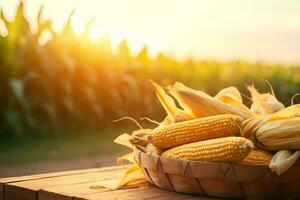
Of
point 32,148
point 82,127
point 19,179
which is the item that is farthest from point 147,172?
point 82,127

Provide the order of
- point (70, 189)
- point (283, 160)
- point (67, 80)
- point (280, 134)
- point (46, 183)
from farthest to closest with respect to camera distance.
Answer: point (67, 80)
point (46, 183)
point (70, 189)
point (280, 134)
point (283, 160)

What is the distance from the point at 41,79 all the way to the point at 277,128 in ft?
21.6

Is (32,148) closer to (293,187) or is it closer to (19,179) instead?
(19,179)

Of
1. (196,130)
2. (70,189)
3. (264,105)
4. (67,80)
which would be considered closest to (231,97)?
(264,105)

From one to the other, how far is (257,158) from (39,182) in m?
0.73

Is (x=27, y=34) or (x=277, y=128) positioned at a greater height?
(x=27, y=34)

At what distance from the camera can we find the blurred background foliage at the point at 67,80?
7.93 meters

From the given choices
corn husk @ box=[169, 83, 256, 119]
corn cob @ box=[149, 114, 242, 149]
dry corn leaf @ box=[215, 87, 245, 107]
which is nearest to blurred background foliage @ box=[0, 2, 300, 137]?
dry corn leaf @ box=[215, 87, 245, 107]

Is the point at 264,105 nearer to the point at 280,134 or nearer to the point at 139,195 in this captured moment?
the point at 280,134

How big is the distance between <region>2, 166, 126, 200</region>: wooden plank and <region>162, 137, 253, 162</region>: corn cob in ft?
1.36

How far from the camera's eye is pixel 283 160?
1.72 meters

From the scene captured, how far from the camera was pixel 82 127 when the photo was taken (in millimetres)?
8625

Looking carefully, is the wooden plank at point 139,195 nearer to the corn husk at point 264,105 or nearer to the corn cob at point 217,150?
the corn cob at point 217,150

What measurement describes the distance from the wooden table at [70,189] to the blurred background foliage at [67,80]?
563 centimetres
